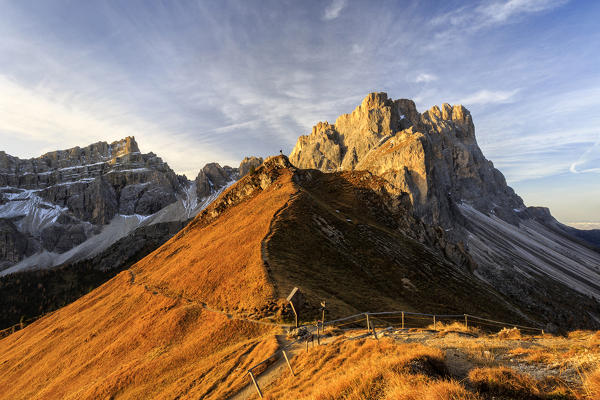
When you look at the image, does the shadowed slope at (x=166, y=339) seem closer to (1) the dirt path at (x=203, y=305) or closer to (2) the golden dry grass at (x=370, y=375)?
(1) the dirt path at (x=203, y=305)

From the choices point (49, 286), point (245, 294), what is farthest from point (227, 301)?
point (49, 286)

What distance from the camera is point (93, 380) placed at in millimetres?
24250

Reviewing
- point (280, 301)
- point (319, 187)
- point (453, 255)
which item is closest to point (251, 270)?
point (280, 301)

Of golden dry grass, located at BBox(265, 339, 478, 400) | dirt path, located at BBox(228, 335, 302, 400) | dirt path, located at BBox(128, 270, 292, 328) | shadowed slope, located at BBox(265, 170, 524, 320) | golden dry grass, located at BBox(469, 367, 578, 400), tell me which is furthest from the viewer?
shadowed slope, located at BBox(265, 170, 524, 320)

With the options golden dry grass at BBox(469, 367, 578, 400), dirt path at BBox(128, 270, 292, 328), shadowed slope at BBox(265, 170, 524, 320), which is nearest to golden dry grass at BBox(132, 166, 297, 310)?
dirt path at BBox(128, 270, 292, 328)

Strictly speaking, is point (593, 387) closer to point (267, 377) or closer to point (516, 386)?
point (516, 386)

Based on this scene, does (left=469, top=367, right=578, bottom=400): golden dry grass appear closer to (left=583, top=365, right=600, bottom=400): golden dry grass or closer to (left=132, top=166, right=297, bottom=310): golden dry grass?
(left=583, top=365, right=600, bottom=400): golden dry grass

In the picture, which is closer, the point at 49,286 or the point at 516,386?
the point at 516,386

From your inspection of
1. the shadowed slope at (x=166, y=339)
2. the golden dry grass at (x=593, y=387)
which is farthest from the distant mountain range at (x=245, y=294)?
the golden dry grass at (x=593, y=387)

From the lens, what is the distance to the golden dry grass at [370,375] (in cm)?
698

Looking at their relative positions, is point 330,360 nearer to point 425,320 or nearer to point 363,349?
point 363,349

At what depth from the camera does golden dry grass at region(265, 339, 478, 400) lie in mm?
6984

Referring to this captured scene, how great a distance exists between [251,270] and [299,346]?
13344mm

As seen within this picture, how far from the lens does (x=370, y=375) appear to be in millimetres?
8641
